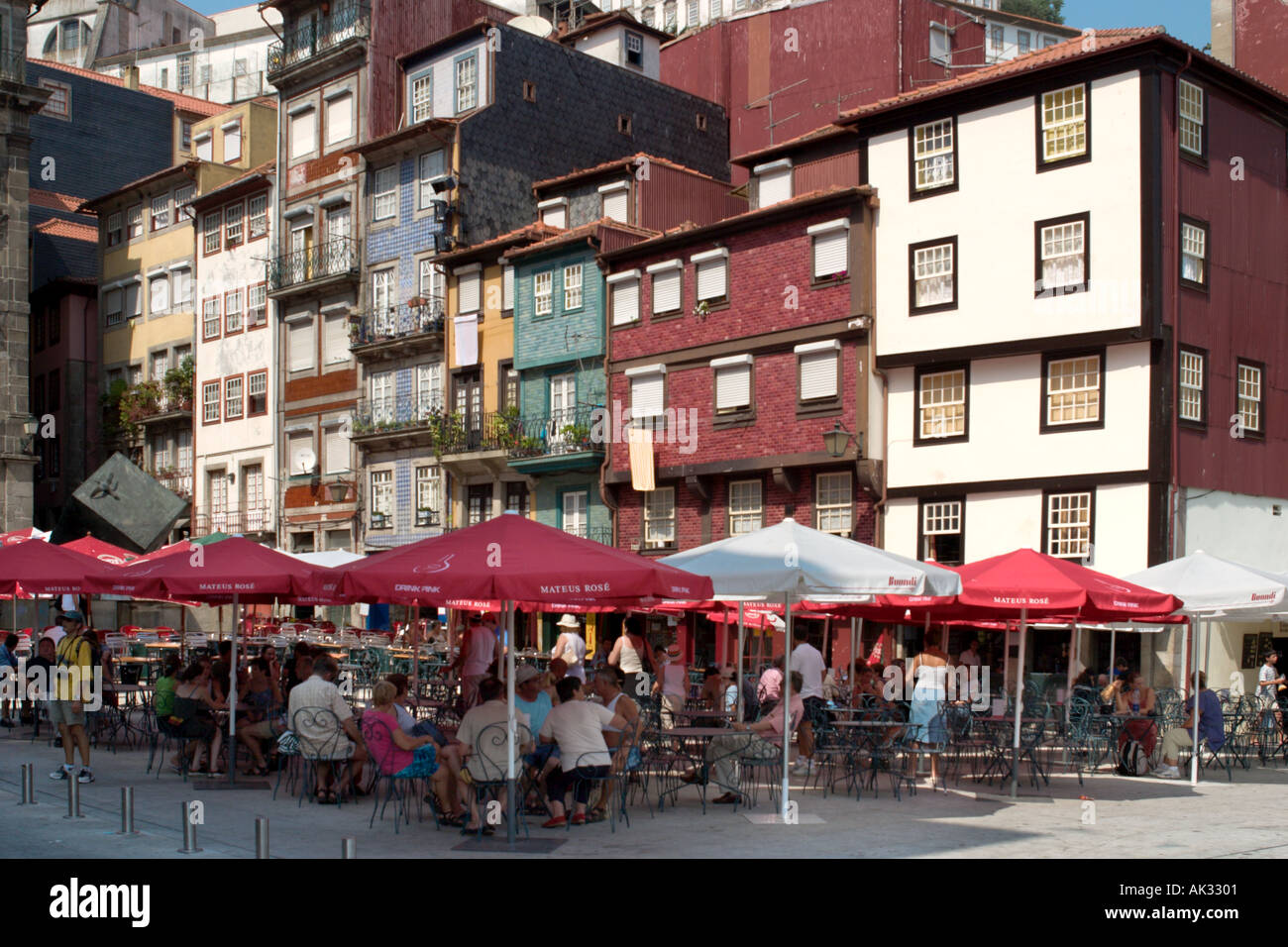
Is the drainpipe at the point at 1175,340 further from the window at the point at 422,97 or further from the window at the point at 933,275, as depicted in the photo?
the window at the point at 422,97

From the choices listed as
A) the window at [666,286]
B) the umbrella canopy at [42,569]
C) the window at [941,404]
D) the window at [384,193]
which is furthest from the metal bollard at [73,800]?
the window at [384,193]

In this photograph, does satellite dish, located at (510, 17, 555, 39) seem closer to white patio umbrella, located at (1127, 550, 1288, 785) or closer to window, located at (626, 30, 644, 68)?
window, located at (626, 30, 644, 68)

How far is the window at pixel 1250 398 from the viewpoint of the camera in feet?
100

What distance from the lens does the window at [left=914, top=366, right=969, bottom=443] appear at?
31.1 meters

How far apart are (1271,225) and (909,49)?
1317cm

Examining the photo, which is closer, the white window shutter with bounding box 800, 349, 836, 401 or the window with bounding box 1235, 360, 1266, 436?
the window with bounding box 1235, 360, 1266, 436

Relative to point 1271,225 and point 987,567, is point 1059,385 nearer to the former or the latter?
point 1271,225

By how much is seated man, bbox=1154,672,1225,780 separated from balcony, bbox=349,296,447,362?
90.2 feet

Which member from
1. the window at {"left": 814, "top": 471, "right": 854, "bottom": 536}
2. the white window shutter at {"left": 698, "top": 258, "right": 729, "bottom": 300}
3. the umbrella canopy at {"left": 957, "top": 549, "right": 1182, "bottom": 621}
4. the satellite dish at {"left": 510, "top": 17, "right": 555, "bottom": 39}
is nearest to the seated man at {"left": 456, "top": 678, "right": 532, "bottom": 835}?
the umbrella canopy at {"left": 957, "top": 549, "right": 1182, "bottom": 621}

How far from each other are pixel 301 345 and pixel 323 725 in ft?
114

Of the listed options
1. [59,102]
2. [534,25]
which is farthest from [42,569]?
[59,102]

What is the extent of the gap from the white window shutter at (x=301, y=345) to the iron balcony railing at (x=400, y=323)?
7.81 ft

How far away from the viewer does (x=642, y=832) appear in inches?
536
